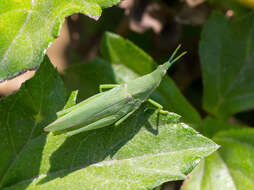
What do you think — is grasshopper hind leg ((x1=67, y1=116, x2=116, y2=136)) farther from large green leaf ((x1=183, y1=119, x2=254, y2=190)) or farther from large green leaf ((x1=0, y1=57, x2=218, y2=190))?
large green leaf ((x1=183, y1=119, x2=254, y2=190))

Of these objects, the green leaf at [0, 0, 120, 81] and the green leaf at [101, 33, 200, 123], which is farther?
the green leaf at [101, 33, 200, 123]

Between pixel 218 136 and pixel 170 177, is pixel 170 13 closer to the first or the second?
pixel 218 136

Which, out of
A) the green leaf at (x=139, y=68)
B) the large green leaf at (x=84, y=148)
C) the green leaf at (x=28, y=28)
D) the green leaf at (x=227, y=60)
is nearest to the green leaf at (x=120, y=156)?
the large green leaf at (x=84, y=148)

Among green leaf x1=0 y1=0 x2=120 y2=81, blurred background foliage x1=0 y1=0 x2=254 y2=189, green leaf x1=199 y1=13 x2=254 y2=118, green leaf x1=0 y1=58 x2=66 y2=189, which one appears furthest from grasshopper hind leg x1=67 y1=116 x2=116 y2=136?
green leaf x1=199 y1=13 x2=254 y2=118

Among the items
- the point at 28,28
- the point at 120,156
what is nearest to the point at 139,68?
the point at 120,156

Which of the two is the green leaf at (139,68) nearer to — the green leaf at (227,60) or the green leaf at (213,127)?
the green leaf at (213,127)

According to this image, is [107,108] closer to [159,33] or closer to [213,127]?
[213,127]

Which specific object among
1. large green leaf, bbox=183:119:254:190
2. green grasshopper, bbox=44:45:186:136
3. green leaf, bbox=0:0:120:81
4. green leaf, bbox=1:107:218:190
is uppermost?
green leaf, bbox=0:0:120:81
